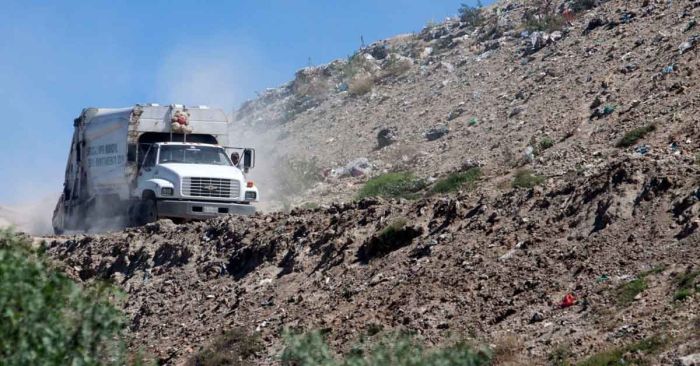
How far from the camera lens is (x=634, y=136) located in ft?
69.8

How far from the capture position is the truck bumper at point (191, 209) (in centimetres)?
2367

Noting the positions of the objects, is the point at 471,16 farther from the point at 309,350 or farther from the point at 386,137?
the point at 309,350

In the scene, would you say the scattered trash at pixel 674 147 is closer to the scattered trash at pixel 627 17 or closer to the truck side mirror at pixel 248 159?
the truck side mirror at pixel 248 159

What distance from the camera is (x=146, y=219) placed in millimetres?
24312

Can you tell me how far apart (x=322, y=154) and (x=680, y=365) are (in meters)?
23.9

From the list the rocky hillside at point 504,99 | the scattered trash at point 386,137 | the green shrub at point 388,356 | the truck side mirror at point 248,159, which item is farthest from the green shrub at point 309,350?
the scattered trash at point 386,137

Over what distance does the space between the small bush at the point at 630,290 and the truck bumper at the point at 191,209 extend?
497 inches

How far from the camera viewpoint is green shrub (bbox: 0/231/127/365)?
24.8 ft

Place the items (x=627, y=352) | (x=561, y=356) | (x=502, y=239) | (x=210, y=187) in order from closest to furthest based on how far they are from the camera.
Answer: (x=627, y=352) → (x=561, y=356) → (x=502, y=239) → (x=210, y=187)

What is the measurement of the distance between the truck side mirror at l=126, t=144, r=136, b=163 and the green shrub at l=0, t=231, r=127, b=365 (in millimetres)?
17082

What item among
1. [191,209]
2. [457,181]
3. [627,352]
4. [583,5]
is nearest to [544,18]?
[583,5]

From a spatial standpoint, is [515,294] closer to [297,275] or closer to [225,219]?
[297,275]

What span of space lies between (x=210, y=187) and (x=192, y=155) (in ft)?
3.78

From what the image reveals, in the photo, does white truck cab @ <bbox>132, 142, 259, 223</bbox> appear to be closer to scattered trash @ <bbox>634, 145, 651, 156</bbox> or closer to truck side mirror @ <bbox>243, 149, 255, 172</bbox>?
truck side mirror @ <bbox>243, 149, 255, 172</bbox>
